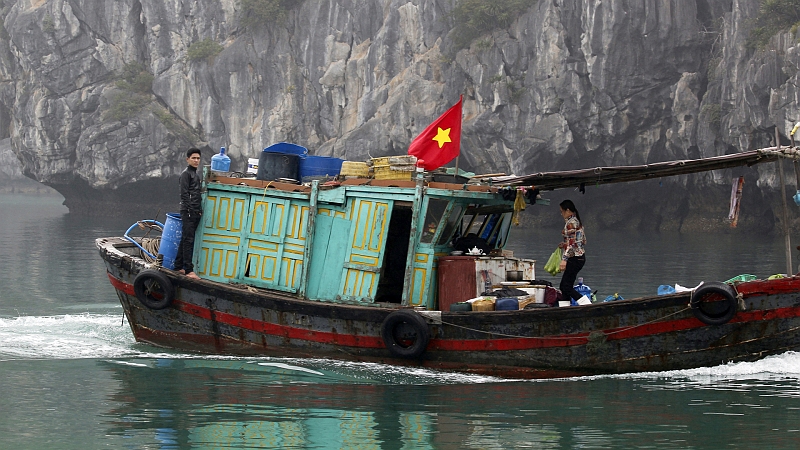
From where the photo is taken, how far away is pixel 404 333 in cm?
1167

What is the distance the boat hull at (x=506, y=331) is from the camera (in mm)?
10602

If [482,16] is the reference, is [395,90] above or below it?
below

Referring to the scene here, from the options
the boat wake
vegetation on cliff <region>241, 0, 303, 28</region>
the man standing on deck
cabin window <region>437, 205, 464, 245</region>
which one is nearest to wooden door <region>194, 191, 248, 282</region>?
the man standing on deck

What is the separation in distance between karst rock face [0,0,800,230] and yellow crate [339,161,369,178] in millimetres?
25368

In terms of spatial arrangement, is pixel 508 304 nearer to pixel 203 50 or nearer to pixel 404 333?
pixel 404 333

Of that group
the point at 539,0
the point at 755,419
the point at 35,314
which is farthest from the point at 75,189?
the point at 755,419

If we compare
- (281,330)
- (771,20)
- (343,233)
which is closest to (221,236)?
(281,330)

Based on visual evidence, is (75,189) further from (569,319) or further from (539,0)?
(569,319)

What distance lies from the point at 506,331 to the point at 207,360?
3935 mm

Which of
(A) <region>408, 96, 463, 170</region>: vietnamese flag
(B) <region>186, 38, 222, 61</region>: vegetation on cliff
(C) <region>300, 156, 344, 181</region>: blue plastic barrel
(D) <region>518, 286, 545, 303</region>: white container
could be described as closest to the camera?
(D) <region>518, 286, 545, 303</region>: white container

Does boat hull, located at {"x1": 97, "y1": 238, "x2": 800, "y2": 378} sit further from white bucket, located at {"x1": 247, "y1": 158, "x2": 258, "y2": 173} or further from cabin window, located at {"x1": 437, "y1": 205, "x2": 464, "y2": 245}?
white bucket, located at {"x1": 247, "y1": 158, "x2": 258, "y2": 173}

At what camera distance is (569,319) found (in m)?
11.0

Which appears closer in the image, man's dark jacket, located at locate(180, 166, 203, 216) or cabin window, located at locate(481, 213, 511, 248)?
man's dark jacket, located at locate(180, 166, 203, 216)

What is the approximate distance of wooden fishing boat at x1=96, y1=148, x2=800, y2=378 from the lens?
10672 mm
